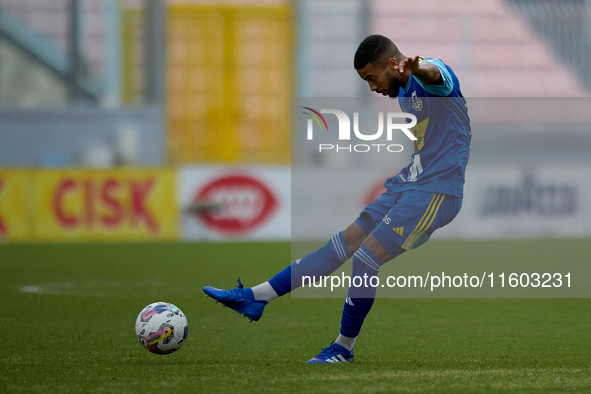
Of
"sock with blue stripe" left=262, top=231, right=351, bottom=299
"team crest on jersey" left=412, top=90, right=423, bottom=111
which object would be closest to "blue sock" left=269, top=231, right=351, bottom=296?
"sock with blue stripe" left=262, top=231, right=351, bottom=299

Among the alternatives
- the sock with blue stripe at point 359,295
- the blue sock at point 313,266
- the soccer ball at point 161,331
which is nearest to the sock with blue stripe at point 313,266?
the blue sock at point 313,266

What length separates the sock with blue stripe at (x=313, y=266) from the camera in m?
4.32

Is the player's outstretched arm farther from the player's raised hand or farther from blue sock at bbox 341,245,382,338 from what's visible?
blue sock at bbox 341,245,382,338

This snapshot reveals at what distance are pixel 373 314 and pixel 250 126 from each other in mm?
13784

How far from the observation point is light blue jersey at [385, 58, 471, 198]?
4109mm

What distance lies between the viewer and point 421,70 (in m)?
3.76

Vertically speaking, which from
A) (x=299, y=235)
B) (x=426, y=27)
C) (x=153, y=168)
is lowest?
(x=299, y=235)

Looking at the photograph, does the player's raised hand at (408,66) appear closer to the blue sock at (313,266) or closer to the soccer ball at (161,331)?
the blue sock at (313,266)

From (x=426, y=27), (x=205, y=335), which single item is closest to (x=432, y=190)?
(x=205, y=335)

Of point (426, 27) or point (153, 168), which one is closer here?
point (153, 168)

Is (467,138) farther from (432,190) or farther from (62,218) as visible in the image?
(62,218)

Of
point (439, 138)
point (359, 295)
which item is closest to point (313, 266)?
point (359, 295)

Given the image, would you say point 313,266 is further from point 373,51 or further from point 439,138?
point 373,51

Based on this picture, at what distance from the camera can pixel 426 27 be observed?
1997 cm
